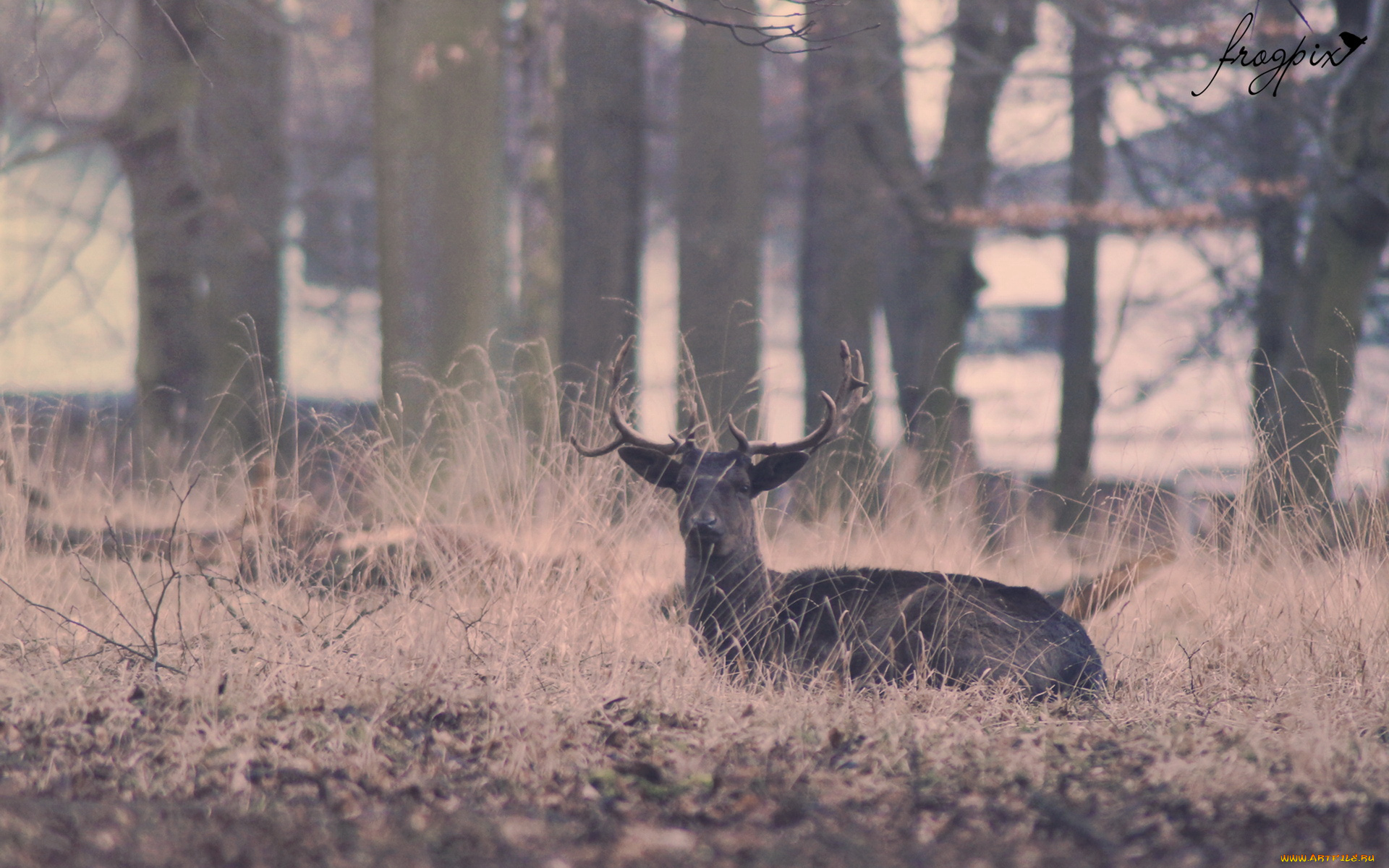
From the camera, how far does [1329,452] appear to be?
8383 millimetres

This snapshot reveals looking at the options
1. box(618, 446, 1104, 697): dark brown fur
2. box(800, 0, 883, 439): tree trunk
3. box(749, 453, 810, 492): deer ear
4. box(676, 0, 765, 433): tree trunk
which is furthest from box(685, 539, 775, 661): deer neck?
box(800, 0, 883, 439): tree trunk

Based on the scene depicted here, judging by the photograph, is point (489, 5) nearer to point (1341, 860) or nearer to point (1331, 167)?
point (1331, 167)

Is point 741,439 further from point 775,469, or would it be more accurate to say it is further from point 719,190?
point 719,190

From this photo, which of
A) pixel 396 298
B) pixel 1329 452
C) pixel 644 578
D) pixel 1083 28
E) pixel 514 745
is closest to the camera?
pixel 514 745

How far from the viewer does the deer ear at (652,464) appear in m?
6.13

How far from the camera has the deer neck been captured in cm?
586

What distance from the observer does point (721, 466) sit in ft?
19.6

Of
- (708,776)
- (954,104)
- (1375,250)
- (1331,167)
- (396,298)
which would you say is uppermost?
(954,104)

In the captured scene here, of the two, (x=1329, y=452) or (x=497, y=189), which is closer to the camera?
(x=1329, y=452)

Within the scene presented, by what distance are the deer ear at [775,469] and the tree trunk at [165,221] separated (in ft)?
26.1

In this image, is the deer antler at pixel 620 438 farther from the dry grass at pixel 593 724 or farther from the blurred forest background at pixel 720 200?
the blurred forest background at pixel 720 200

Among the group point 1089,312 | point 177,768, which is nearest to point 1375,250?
point 1089,312

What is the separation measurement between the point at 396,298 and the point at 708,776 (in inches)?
235

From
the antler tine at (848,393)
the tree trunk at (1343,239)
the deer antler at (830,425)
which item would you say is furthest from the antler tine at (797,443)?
the tree trunk at (1343,239)
